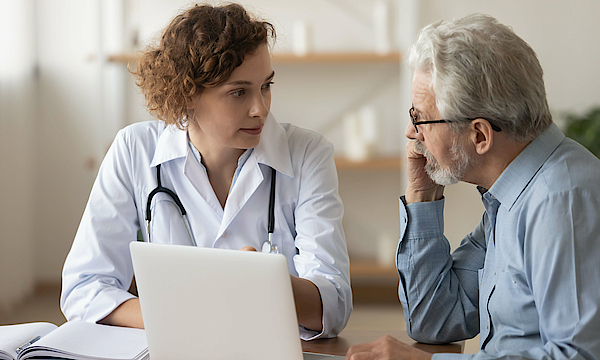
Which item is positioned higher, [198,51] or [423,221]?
[198,51]

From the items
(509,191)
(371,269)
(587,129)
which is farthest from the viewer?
(371,269)

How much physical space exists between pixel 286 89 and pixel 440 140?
255 centimetres

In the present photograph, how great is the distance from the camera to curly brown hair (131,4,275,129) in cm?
147

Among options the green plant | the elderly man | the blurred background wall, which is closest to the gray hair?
the elderly man

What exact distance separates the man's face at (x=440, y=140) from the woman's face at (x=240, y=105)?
0.50 m

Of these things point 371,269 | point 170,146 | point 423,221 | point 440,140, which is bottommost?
point 371,269

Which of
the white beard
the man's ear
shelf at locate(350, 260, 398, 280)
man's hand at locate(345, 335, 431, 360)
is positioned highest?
the man's ear

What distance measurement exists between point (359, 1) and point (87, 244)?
260 centimetres

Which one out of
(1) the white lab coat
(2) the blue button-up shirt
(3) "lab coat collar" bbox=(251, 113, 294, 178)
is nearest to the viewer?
(2) the blue button-up shirt

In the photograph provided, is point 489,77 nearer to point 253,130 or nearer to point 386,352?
point 386,352

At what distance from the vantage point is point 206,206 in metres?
1.57

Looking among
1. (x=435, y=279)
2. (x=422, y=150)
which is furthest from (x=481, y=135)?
(x=435, y=279)

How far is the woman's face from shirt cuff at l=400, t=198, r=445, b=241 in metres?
0.48

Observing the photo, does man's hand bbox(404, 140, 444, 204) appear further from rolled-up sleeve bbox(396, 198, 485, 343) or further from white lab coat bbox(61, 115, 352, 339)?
white lab coat bbox(61, 115, 352, 339)
